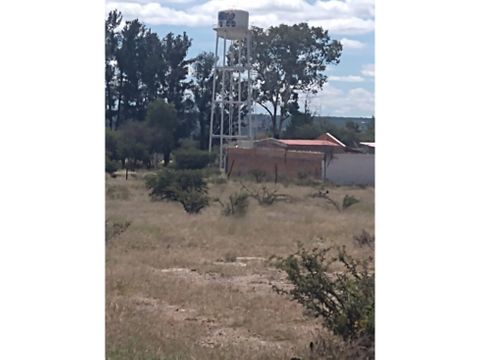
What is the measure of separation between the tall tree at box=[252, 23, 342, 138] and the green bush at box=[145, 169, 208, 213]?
0.42 metres

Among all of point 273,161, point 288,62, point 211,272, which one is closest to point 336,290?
point 273,161

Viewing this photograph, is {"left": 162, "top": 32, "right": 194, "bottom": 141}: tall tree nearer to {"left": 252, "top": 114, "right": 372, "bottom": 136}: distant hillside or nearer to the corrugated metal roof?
{"left": 252, "top": 114, "right": 372, "bottom": 136}: distant hillside

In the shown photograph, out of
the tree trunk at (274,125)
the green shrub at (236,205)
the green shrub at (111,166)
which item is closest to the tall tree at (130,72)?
the green shrub at (111,166)

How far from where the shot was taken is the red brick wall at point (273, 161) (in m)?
2.80

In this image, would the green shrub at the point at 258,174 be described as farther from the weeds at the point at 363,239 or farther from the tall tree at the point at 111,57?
the tall tree at the point at 111,57

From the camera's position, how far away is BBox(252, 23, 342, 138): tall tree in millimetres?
2590

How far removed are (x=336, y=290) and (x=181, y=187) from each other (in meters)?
0.90

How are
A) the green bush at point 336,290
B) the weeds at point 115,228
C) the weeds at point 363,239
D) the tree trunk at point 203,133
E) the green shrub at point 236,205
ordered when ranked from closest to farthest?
the green bush at point 336,290 → the tree trunk at point 203,133 → the weeds at point 363,239 → the weeds at point 115,228 → the green shrub at point 236,205

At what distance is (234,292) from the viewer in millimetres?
2928

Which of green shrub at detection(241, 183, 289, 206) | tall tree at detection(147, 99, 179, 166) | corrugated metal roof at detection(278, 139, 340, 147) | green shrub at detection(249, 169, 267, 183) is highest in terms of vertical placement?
tall tree at detection(147, 99, 179, 166)

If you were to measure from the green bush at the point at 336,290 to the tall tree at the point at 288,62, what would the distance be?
0.51 m

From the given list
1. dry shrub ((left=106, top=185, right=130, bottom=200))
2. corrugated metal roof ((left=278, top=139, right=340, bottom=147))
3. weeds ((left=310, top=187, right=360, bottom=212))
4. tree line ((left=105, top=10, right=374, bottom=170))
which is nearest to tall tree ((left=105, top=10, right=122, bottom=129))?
tree line ((left=105, top=10, right=374, bottom=170))
